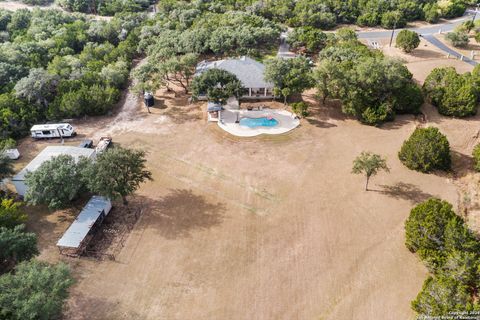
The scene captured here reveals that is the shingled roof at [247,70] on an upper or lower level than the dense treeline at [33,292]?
upper

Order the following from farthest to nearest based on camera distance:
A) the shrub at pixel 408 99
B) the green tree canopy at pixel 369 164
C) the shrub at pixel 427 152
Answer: the shrub at pixel 408 99, the shrub at pixel 427 152, the green tree canopy at pixel 369 164

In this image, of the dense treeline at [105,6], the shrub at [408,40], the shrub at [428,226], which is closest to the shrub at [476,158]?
the shrub at [428,226]

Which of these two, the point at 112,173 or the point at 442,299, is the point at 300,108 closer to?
the point at 112,173

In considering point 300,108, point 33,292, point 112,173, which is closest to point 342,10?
point 300,108

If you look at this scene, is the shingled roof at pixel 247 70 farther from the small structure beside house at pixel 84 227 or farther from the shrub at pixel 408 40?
the shrub at pixel 408 40

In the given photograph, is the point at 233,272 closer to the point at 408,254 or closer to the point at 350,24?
the point at 408,254
